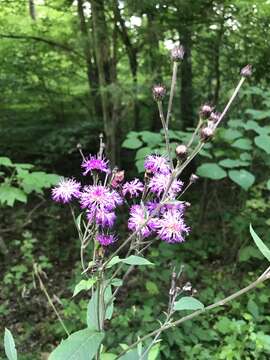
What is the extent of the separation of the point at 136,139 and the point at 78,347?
6.77 feet

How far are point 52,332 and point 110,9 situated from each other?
7.69ft

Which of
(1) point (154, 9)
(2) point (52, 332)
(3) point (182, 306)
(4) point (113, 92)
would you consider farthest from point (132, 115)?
(3) point (182, 306)

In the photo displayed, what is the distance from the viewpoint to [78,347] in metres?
Result: 1.07

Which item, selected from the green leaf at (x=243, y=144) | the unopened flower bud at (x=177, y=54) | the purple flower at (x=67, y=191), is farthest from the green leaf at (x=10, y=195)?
the unopened flower bud at (x=177, y=54)

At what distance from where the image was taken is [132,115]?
4.34 metres

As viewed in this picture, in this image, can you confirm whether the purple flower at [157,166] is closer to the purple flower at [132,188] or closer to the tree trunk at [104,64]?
the purple flower at [132,188]

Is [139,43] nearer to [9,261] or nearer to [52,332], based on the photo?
[9,261]

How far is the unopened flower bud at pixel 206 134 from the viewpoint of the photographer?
93 cm

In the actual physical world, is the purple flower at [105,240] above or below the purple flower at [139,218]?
below

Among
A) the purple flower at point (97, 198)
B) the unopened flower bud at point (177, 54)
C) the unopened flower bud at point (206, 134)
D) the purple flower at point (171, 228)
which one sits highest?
the unopened flower bud at point (177, 54)

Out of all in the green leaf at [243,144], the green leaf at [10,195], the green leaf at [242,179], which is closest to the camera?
the green leaf at [10,195]

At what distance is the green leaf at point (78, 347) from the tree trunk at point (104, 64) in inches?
98.8

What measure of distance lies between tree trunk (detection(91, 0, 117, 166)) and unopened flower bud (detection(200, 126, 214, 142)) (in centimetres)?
254

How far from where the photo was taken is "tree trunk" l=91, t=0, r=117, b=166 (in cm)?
343
